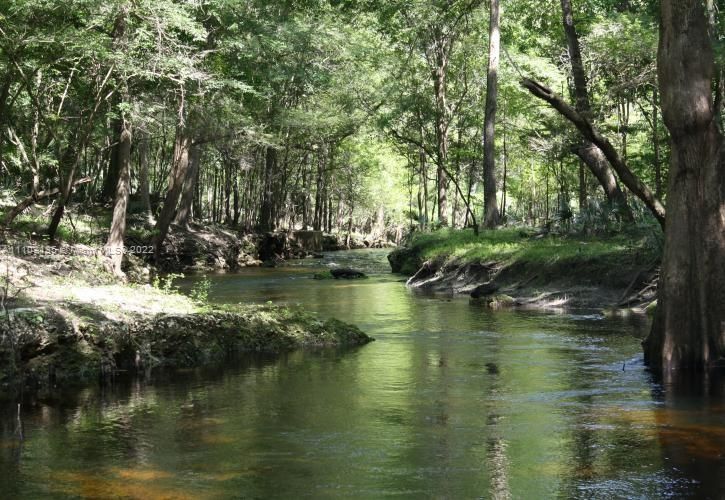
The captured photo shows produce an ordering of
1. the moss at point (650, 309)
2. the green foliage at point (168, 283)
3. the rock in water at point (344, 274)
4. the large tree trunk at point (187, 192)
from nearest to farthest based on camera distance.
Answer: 1. the green foliage at point (168, 283)
2. the moss at point (650, 309)
3. the rock in water at point (344, 274)
4. the large tree trunk at point (187, 192)

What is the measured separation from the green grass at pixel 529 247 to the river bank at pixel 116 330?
9342 millimetres

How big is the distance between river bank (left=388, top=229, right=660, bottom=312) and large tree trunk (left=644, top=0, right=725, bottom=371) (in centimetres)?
832

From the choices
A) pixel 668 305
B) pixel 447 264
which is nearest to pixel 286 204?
pixel 447 264

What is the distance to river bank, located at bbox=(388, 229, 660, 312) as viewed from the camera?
68.3 ft

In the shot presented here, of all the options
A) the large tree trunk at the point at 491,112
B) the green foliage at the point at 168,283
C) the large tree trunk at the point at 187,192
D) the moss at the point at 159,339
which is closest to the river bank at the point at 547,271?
the large tree trunk at the point at 491,112

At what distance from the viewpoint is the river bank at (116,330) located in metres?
10.9

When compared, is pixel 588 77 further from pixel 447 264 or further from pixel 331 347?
pixel 331 347

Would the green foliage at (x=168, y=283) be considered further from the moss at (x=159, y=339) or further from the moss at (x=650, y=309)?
the moss at (x=650, y=309)

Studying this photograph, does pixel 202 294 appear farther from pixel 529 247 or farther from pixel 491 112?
pixel 491 112

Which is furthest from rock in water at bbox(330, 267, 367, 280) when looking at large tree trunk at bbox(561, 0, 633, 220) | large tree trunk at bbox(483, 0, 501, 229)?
large tree trunk at bbox(561, 0, 633, 220)

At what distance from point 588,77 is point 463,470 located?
79.7ft

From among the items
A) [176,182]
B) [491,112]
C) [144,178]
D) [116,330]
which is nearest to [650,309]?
[116,330]

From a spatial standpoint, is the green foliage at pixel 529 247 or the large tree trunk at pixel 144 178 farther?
the large tree trunk at pixel 144 178

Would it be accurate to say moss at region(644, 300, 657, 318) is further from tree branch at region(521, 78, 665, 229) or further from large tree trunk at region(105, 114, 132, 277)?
large tree trunk at region(105, 114, 132, 277)
